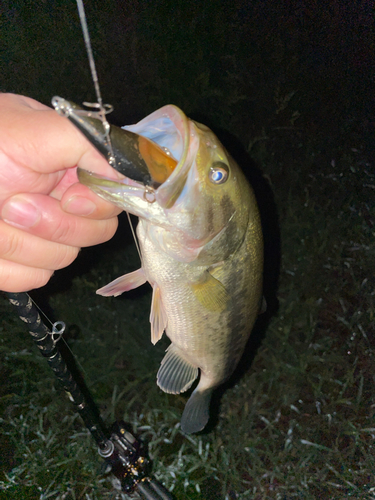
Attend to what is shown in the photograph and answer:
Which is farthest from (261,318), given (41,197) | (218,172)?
(41,197)

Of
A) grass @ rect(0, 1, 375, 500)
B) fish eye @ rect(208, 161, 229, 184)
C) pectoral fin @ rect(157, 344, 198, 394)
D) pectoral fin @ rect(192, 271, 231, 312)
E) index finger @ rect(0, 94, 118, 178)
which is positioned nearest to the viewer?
index finger @ rect(0, 94, 118, 178)

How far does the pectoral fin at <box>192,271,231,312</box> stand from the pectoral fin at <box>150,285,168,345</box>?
15 centimetres

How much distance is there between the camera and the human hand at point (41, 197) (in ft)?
3.15

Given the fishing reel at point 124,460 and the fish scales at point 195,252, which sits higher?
the fish scales at point 195,252

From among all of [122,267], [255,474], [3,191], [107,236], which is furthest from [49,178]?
[255,474]

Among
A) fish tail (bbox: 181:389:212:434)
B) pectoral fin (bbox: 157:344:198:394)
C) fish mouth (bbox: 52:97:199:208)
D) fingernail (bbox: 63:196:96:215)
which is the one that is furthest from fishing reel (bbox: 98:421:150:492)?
fish mouth (bbox: 52:97:199:208)

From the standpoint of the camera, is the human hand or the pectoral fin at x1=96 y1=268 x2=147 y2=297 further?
the pectoral fin at x1=96 y1=268 x2=147 y2=297

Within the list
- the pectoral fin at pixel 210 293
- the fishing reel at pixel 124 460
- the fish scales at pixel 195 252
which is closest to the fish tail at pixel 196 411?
the fish scales at pixel 195 252

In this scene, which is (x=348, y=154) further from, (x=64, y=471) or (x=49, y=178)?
→ (x=64, y=471)

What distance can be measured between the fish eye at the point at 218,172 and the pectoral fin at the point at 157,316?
47 centimetres

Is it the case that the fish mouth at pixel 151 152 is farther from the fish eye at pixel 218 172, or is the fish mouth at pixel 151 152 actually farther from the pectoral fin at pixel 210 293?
the pectoral fin at pixel 210 293

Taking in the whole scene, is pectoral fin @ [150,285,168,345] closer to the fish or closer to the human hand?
the fish

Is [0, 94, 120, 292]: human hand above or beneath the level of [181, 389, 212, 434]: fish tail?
above

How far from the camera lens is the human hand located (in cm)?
96
